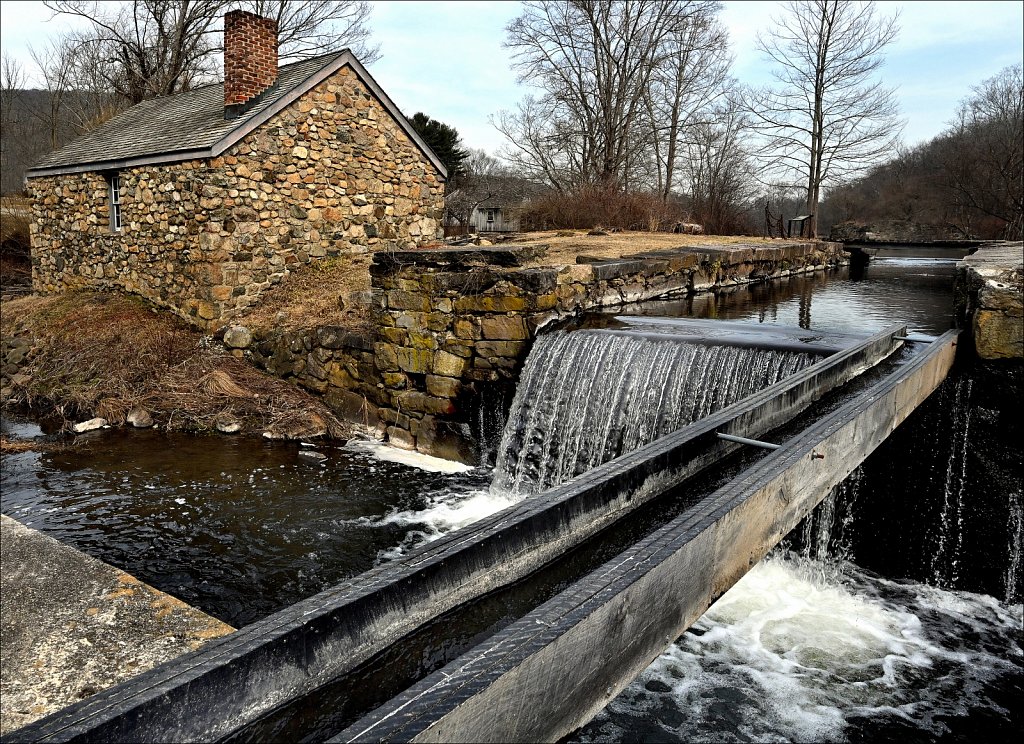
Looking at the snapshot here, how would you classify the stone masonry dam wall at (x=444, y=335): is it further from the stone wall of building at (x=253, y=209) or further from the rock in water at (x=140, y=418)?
the stone wall of building at (x=253, y=209)

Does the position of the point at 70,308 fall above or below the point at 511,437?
above

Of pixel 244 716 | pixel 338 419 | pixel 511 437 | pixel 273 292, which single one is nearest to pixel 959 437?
pixel 511 437

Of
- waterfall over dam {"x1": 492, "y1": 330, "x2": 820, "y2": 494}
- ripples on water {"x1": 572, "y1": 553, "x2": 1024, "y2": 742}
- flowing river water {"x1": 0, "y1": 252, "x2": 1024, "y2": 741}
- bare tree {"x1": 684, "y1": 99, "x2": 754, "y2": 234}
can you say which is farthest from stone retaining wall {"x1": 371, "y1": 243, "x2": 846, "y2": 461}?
bare tree {"x1": 684, "y1": 99, "x2": 754, "y2": 234}

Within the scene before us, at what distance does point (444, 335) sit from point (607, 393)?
2.39 metres

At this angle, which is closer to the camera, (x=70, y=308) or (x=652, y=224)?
(x=70, y=308)

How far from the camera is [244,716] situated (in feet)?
5.69

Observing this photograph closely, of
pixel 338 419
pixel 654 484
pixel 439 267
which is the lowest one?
pixel 338 419

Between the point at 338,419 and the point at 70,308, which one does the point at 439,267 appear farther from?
the point at 70,308

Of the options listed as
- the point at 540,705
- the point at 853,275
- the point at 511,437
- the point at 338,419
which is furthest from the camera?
the point at 853,275

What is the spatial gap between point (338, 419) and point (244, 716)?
310 inches

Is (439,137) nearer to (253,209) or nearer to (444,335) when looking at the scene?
(253,209)

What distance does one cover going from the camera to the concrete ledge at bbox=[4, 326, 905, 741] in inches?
61.9

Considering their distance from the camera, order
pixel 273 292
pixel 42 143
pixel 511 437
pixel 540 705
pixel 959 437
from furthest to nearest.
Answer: pixel 42 143 → pixel 273 292 → pixel 511 437 → pixel 959 437 → pixel 540 705

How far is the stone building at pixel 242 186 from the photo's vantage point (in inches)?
439
